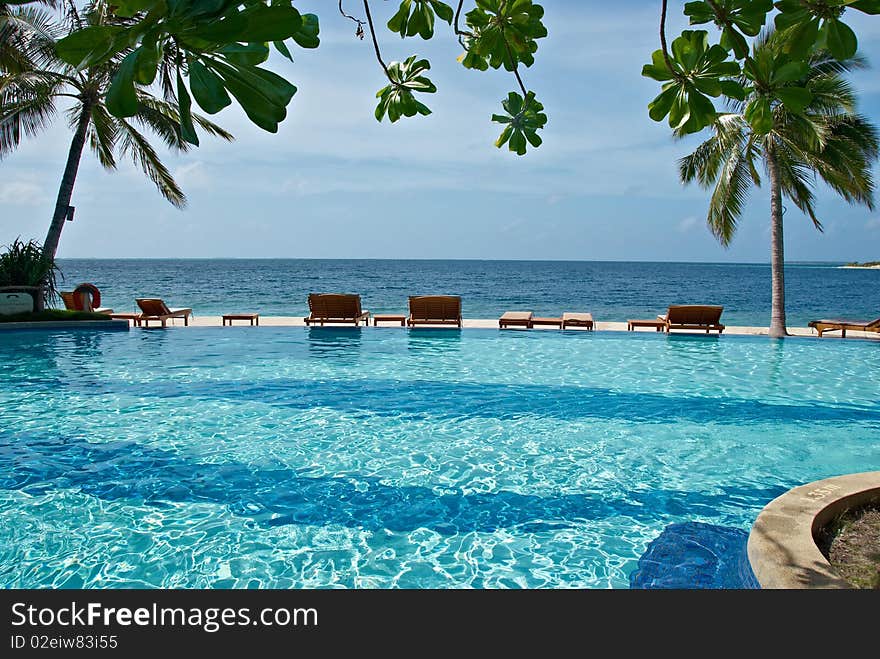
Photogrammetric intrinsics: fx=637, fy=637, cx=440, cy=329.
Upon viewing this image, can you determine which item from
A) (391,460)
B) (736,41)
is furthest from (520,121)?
(391,460)

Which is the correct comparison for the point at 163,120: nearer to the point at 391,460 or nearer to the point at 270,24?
the point at 391,460

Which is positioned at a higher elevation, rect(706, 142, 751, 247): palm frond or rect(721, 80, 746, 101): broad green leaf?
rect(706, 142, 751, 247): palm frond

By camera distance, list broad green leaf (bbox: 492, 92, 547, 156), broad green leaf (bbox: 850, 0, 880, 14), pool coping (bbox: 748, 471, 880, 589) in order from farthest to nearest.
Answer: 1. pool coping (bbox: 748, 471, 880, 589)
2. broad green leaf (bbox: 492, 92, 547, 156)
3. broad green leaf (bbox: 850, 0, 880, 14)

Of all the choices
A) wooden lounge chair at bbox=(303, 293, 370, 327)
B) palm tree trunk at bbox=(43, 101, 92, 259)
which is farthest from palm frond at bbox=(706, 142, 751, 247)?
palm tree trunk at bbox=(43, 101, 92, 259)

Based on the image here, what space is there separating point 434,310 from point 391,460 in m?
10.7

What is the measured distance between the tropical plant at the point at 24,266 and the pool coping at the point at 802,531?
17353 millimetres

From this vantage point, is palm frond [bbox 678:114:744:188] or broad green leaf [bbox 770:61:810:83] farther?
palm frond [bbox 678:114:744:188]

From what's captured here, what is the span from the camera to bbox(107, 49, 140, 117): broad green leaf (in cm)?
104

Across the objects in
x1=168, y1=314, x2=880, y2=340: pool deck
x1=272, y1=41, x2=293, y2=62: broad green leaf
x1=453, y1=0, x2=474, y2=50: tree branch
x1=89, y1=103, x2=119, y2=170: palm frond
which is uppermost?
x1=89, y1=103, x2=119, y2=170: palm frond

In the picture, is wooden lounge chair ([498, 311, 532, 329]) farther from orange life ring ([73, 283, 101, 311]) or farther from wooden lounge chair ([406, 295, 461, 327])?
orange life ring ([73, 283, 101, 311])

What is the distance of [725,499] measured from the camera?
562 cm

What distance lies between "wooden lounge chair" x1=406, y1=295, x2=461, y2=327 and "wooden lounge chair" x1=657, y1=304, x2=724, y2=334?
5.41m
